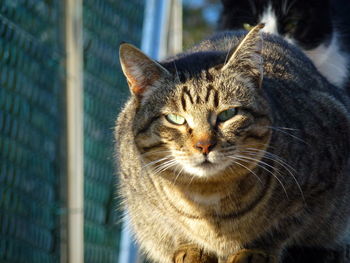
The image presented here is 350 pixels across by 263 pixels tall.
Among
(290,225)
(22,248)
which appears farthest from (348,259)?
(22,248)

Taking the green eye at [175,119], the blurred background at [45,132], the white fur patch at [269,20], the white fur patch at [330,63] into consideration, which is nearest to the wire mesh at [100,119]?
the blurred background at [45,132]

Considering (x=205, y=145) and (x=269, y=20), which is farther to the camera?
(x=269, y=20)

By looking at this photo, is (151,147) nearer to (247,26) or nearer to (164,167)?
(164,167)

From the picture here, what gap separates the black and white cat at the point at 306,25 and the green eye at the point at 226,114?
5.61 ft

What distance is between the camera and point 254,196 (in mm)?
2740

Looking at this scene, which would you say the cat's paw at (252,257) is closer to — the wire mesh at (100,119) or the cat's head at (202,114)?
the cat's head at (202,114)

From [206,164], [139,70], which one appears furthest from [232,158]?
[139,70]

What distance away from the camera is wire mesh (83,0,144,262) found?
14.3 feet

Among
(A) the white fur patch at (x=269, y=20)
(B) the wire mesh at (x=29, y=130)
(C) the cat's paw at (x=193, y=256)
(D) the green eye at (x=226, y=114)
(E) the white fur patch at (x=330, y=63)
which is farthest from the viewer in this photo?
(E) the white fur patch at (x=330, y=63)

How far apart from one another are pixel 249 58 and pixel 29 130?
4.60 feet

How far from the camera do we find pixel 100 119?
4.55 metres

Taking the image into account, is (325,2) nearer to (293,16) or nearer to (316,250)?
(293,16)

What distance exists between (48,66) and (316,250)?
1714 mm

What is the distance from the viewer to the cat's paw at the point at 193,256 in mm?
2893
